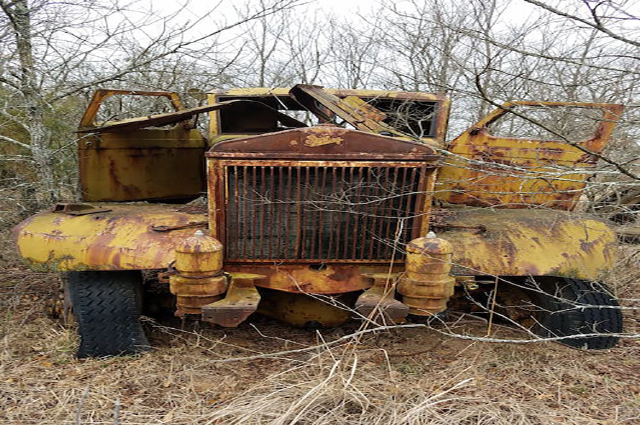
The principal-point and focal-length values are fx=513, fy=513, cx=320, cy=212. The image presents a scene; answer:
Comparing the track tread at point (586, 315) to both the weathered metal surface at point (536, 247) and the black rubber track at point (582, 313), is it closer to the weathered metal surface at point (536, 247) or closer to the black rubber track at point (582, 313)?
the black rubber track at point (582, 313)

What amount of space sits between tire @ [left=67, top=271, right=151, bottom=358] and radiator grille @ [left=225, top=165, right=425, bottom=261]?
0.72m

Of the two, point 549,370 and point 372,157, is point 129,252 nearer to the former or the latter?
point 372,157

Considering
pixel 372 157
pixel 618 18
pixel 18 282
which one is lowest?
pixel 18 282

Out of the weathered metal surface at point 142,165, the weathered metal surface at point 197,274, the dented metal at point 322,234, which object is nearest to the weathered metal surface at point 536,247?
the dented metal at point 322,234

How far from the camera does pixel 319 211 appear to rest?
9.19 feet

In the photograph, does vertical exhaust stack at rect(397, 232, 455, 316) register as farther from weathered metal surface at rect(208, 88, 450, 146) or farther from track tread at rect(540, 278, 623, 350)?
weathered metal surface at rect(208, 88, 450, 146)

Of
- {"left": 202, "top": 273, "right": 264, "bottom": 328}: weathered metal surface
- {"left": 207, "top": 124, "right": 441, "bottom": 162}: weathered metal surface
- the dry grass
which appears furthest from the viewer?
{"left": 207, "top": 124, "right": 441, "bottom": 162}: weathered metal surface

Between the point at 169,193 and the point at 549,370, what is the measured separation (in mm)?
3311

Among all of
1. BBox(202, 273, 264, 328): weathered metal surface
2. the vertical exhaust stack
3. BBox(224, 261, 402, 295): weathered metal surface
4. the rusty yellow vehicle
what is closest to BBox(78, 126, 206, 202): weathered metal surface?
the rusty yellow vehicle

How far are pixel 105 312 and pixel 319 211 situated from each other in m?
1.40

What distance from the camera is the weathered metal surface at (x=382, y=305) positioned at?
260cm

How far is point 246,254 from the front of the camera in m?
2.89

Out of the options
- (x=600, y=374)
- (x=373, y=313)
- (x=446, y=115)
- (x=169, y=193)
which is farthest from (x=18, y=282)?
(x=600, y=374)

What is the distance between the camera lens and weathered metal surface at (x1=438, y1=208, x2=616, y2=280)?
294cm
